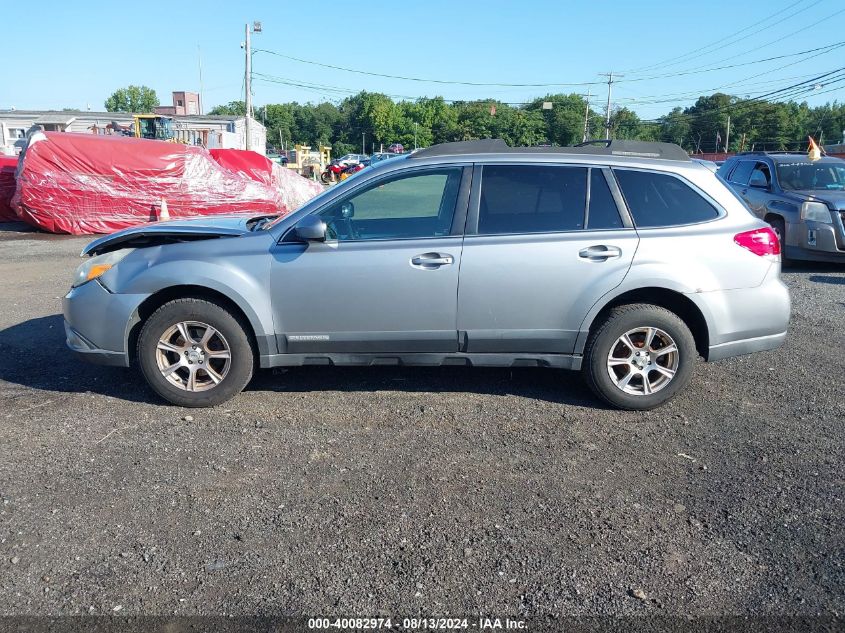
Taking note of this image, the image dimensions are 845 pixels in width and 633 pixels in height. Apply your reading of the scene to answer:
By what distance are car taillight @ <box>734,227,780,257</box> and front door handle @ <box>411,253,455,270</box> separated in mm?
2073

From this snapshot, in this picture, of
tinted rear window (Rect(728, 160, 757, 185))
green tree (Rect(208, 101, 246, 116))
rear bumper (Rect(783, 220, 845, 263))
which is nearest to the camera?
rear bumper (Rect(783, 220, 845, 263))

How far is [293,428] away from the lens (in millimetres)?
4699

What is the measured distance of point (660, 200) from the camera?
5039 millimetres

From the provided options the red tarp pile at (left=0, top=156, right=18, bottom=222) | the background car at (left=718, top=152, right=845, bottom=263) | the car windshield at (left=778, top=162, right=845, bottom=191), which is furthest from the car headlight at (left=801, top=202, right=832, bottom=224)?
the red tarp pile at (left=0, top=156, right=18, bottom=222)

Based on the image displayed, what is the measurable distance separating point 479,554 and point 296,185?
55.2ft

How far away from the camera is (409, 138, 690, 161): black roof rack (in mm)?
5172

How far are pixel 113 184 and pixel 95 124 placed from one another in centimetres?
4239

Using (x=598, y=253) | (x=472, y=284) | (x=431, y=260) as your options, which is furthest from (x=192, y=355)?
(x=598, y=253)

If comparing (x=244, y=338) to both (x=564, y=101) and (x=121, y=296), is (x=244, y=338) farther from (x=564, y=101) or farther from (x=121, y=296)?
(x=564, y=101)

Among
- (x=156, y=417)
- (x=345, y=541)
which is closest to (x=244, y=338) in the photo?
(x=156, y=417)

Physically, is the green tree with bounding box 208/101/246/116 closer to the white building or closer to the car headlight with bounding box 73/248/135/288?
the white building

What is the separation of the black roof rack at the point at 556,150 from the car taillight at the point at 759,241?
2.50 ft

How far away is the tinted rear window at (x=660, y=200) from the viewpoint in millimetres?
A: 5000

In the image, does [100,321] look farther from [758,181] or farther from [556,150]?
[758,181]
